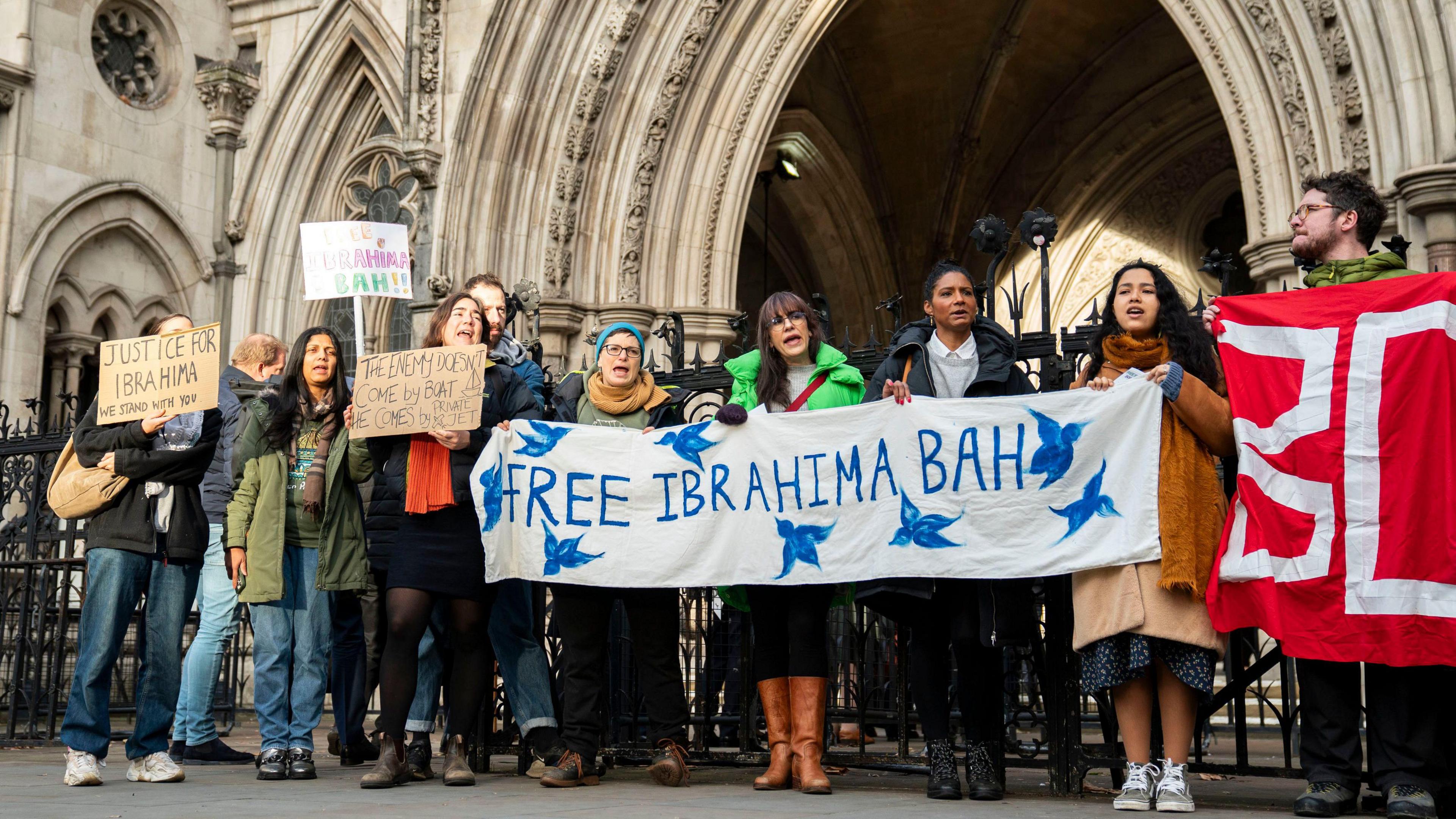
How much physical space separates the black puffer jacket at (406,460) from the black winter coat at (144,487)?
725 millimetres

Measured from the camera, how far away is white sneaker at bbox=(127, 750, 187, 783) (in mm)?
5926

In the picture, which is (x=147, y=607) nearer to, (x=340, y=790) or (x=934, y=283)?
(x=340, y=790)

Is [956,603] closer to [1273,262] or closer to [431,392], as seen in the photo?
[431,392]

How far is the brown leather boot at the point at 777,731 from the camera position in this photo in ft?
18.0

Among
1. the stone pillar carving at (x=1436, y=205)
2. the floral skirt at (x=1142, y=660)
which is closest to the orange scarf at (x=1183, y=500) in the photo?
the floral skirt at (x=1142, y=660)

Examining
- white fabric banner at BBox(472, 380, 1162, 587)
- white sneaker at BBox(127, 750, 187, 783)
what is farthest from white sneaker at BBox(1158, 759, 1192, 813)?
white sneaker at BBox(127, 750, 187, 783)

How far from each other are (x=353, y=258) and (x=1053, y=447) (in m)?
4.62

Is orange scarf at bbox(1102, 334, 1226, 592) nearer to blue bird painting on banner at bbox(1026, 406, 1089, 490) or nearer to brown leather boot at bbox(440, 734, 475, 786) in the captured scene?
blue bird painting on banner at bbox(1026, 406, 1089, 490)

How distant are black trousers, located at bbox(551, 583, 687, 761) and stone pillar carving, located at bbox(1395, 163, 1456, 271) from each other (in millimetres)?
5648

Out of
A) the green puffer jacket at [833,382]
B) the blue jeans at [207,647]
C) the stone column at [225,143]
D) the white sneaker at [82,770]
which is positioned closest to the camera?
the white sneaker at [82,770]

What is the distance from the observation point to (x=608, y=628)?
239 inches

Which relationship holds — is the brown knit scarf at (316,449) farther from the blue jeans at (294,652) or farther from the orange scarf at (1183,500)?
the orange scarf at (1183,500)

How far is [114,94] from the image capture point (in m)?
15.3

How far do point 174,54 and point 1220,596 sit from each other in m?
14.3
